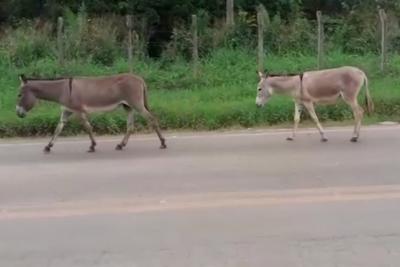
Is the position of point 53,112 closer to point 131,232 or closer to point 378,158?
point 378,158

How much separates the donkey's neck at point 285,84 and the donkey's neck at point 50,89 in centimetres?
351

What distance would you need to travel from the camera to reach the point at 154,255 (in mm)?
6391

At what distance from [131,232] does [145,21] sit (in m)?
18.9

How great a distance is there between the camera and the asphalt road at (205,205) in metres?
6.43

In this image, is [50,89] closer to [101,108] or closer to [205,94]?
[101,108]

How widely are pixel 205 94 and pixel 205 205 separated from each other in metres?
9.11

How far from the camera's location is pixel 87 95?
41.0 ft

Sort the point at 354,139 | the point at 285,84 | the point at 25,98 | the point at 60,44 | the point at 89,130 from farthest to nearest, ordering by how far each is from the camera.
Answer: the point at 60,44 < the point at 285,84 < the point at 25,98 < the point at 354,139 < the point at 89,130

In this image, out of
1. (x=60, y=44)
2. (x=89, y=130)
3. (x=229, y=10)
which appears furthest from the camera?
(x=229, y=10)

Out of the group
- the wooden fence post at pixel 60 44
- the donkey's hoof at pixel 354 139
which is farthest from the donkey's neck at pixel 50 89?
the wooden fence post at pixel 60 44

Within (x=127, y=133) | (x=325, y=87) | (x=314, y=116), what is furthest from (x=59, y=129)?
(x=325, y=87)

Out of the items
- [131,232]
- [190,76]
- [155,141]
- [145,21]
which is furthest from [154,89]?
[131,232]

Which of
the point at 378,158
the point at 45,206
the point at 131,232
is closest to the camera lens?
the point at 131,232

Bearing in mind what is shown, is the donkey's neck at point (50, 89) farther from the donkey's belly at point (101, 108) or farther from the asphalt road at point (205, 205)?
the asphalt road at point (205, 205)
